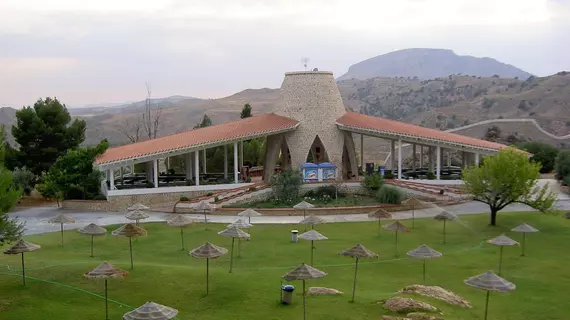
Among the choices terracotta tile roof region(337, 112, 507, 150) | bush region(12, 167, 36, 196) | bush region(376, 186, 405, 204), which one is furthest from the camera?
terracotta tile roof region(337, 112, 507, 150)

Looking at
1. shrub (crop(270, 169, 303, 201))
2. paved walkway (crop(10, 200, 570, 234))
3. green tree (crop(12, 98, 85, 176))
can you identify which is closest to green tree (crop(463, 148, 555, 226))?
paved walkway (crop(10, 200, 570, 234))

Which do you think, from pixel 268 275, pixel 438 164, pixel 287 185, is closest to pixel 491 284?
pixel 268 275

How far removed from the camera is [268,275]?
69.2 ft

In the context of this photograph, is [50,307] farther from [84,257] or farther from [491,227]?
[491,227]

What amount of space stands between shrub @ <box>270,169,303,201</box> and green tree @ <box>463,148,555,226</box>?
12.7 m

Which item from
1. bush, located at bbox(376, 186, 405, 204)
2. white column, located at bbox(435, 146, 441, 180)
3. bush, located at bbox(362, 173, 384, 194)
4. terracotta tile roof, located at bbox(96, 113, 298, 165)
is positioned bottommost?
bush, located at bbox(376, 186, 405, 204)

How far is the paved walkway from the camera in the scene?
33.2 meters

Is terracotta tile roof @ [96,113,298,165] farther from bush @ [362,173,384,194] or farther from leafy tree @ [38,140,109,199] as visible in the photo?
bush @ [362,173,384,194]

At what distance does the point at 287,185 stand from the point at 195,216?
729 centimetres

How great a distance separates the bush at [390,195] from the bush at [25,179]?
85.9 feet

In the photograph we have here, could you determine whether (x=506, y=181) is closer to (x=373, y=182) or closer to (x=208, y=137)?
(x=373, y=182)

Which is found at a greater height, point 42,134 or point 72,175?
point 42,134

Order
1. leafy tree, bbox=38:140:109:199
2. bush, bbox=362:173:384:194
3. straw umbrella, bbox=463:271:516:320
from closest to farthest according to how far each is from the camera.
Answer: straw umbrella, bbox=463:271:516:320 < leafy tree, bbox=38:140:109:199 < bush, bbox=362:173:384:194

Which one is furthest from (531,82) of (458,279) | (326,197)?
(458,279)
